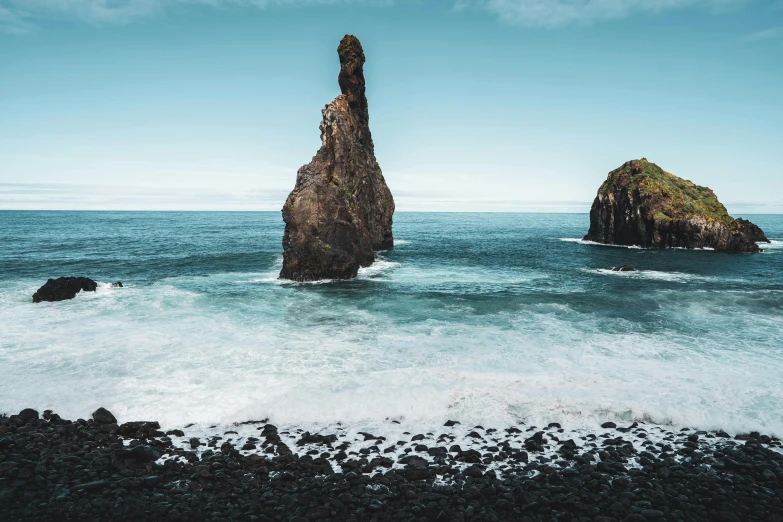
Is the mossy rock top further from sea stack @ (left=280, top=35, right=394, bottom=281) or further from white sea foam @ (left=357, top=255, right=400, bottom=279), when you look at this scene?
sea stack @ (left=280, top=35, right=394, bottom=281)

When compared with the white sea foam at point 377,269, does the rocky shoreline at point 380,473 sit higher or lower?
lower

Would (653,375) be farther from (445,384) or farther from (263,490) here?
(263,490)

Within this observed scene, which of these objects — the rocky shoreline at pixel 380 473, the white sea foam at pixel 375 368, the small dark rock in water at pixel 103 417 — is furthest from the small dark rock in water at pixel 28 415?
the small dark rock in water at pixel 103 417

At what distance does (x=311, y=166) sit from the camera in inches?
1574

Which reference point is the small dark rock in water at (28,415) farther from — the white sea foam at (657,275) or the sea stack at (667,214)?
the sea stack at (667,214)

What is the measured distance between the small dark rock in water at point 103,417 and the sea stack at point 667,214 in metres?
73.4

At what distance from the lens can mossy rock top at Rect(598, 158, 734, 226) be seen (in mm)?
67812

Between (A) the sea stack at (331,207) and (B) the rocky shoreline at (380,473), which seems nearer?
(B) the rocky shoreline at (380,473)

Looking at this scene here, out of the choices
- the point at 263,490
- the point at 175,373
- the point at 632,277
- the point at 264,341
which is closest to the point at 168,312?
the point at 264,341

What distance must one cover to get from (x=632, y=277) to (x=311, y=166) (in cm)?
3290

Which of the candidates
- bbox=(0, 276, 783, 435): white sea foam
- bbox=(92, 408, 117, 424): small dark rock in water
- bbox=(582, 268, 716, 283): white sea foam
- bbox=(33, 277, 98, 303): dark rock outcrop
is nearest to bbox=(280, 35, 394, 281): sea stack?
bbox=(0, 276, 783, 435): white sea foam

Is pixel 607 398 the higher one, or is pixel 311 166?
pixel 311 166

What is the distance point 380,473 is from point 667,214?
72.2 m

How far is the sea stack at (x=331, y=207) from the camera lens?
38250mm
